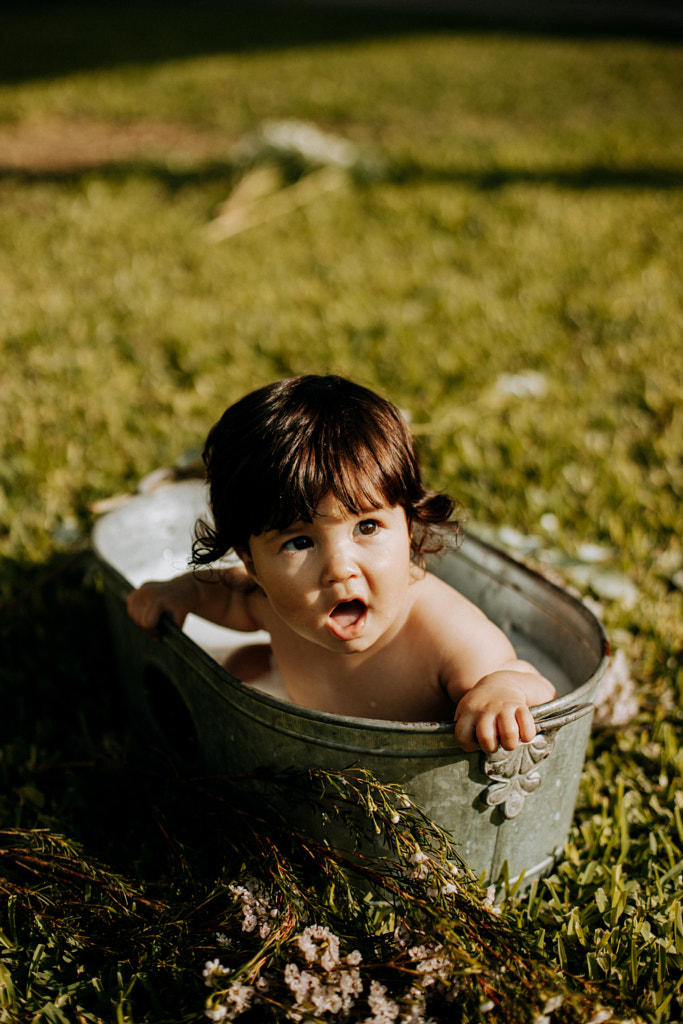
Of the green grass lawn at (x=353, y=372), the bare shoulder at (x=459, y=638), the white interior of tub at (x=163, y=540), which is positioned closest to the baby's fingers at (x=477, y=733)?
the bare shoulder at (x=459, y=638)

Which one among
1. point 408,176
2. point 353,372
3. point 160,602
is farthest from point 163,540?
point 408,176

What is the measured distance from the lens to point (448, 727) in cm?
125

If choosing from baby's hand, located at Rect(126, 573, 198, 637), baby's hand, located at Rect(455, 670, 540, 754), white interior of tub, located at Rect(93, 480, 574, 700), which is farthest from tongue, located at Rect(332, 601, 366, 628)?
white interior of tub, located at Rect(93, 480, 574, 700)

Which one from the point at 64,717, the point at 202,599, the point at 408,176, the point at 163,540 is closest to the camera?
the point at 202,599

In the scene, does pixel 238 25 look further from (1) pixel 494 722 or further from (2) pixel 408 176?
(1) pixel 494 722

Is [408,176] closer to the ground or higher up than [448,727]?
higher up

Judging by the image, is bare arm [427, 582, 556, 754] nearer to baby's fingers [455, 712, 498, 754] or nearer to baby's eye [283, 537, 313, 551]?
baby's fingers [455, 712, 498, 754]

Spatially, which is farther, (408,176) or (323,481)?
(408,176)

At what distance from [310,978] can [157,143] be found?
6364 millimetres

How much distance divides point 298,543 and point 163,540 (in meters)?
0.89

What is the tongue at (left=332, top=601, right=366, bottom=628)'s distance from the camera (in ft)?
4.46

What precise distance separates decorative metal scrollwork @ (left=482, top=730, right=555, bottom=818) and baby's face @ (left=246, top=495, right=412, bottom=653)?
27 cm

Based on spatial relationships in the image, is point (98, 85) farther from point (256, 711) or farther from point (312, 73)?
point (256, 711)

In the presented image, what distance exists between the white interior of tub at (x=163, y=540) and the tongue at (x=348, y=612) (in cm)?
65
